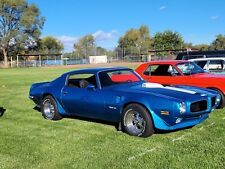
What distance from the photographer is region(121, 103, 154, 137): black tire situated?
7.10m

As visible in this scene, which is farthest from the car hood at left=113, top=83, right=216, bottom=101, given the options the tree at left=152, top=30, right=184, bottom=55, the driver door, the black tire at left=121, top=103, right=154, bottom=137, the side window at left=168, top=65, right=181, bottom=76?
the tree at left=152, top=30, right=184, bottom=55

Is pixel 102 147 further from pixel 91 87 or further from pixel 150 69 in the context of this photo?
pixel 150 69

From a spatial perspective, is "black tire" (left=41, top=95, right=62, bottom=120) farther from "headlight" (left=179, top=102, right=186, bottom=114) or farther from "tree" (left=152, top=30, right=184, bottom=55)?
"tree" (left=152, top=30, right=184, bottom=55)

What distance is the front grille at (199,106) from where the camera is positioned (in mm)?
7207

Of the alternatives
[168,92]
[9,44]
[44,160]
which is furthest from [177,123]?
[9,44]

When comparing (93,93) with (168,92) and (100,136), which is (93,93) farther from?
(168,92)

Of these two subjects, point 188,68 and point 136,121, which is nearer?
point 136,121

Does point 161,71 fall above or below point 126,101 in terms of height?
above

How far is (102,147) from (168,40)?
95.7 meters

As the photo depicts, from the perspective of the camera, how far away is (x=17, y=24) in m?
83.8

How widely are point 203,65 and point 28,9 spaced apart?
7672 centimetres

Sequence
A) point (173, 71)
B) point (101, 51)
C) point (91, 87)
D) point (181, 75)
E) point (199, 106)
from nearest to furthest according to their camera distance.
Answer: point (199, 106), point (91, 87), point (181, 75), point (173, 71), point (101, 51)

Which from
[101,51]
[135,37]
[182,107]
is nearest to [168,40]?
[101,51]

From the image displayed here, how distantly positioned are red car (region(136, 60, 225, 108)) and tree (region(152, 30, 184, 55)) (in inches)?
3471
